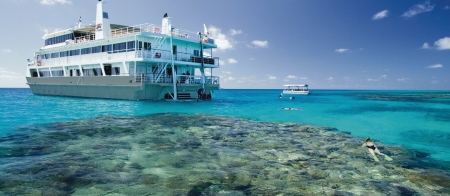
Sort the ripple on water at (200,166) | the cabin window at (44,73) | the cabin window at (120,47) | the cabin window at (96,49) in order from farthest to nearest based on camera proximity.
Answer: the cabin window at (44,73)
the cabin window at (96,49)
the cabin window at (120,47)
the ripple on water at (200,166)

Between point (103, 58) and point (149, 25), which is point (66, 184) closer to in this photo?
point (149, 25)

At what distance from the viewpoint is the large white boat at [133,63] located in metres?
30.4

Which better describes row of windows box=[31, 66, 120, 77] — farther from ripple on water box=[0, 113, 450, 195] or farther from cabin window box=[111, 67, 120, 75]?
ripple on water box=[0, 113, 450, 195]

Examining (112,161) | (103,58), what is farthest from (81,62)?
(112,161)

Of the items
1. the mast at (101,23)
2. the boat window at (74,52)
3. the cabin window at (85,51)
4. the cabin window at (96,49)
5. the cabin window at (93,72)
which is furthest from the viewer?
the boat window at (74,52)

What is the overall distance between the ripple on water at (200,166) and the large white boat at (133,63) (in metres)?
18.8

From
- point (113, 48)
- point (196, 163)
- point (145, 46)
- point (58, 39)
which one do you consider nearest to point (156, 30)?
point (145, 46)

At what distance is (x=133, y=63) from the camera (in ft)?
102

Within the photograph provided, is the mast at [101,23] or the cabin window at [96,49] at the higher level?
the mast at [101,23]

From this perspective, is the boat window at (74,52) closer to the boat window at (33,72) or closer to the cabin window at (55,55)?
the cabin window at (55,55)

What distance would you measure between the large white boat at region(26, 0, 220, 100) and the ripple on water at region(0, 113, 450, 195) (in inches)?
741

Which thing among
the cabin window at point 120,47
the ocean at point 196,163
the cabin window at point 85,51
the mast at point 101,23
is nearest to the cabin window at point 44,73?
the cabin window at point 85,51

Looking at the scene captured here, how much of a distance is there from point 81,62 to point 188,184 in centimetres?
3565

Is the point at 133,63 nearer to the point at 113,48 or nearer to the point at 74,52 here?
the point at 113,48
